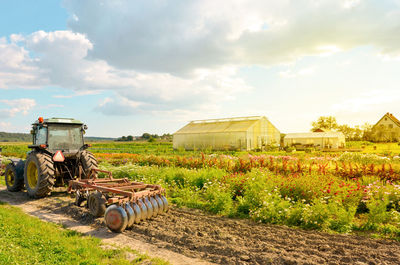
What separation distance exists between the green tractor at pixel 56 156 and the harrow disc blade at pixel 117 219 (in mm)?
3756

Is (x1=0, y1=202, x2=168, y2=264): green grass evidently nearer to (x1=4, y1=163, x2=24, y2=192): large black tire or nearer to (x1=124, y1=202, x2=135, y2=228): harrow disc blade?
(x1=124, y1=202, x2=135, y2=228): harrow disc blade

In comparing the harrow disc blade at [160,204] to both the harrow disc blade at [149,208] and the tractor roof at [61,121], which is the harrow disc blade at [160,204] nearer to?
the harrow disc blade at [149,208]

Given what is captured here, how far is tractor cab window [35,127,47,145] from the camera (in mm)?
9969

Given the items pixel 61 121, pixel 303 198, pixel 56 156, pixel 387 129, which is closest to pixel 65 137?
pixel 61 121

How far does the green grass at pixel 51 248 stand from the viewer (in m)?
4.70

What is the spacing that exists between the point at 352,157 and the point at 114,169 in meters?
13.2

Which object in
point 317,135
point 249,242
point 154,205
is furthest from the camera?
point 317,135

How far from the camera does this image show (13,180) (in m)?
11.3

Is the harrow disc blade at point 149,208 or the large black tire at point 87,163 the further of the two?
the large black tire at point 87,163

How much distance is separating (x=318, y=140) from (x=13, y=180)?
37.2 metres

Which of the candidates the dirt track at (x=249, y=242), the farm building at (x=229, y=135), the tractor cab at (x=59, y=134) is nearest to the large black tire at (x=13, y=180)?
the tractor cab at (x=59, y=134)

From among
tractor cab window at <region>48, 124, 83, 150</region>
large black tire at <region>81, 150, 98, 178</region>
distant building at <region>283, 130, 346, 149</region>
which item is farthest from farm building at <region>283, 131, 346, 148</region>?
large black tire at <region>81, 150, 98, 178</region>

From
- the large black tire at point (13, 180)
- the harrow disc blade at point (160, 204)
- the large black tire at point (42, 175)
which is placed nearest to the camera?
the harrow disc blade at point (160, 204)

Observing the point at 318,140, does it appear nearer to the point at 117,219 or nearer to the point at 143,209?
the point at 143,209
